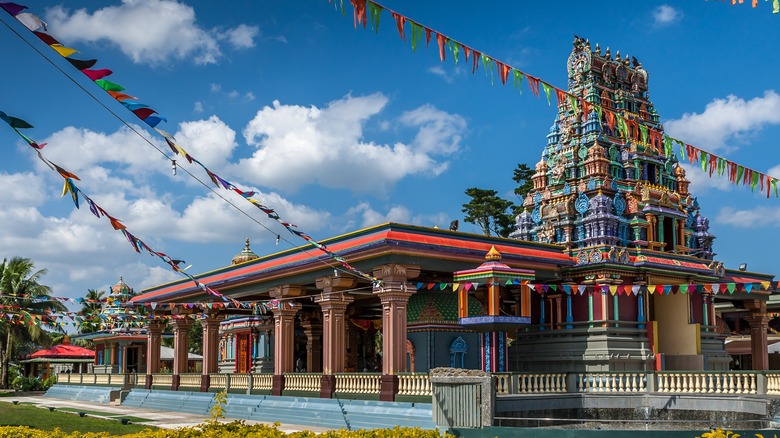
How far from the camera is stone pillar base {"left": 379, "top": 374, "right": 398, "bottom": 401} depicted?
20.8 m

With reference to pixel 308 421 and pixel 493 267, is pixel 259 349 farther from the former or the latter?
pixel 493 267

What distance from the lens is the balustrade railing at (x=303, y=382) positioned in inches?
947

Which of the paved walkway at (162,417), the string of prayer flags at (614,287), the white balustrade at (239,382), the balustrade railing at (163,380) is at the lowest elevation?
the paved walkway at (162,417)

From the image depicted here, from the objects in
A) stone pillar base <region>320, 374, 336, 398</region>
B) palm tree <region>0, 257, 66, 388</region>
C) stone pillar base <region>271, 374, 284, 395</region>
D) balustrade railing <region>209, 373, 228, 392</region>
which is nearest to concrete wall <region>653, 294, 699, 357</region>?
stone pillar base <region>320, 374, 336, 398</region>

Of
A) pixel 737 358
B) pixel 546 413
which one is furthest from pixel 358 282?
pixel 737 358

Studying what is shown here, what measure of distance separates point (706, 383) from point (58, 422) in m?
18.1

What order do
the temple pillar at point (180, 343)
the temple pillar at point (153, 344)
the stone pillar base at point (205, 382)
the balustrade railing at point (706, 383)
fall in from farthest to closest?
the temple pillar at point (153, 344), the temple pillar at point (180, 343), the stone pillar base at point (205, 382), the balustrade railing at point (706, 383)

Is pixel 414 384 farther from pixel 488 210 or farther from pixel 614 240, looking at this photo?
pixel 488 210

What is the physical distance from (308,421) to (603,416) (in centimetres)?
789

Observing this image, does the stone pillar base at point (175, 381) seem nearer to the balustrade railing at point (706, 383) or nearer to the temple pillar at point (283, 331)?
the temple pillar at point (283, 331)

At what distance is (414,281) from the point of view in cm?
2470

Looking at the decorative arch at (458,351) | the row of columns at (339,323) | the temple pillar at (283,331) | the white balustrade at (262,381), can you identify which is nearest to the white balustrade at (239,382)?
the white balustrade at (262,381)

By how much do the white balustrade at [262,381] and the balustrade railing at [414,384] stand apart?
6.93 meters

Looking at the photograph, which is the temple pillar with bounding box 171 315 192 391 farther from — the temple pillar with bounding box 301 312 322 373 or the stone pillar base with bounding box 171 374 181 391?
the temple pillar with bounding box 301 312 322 373
